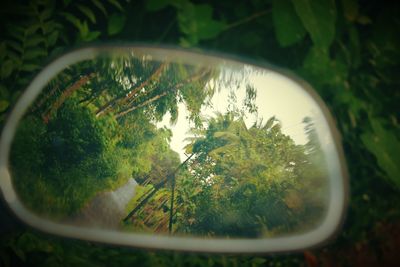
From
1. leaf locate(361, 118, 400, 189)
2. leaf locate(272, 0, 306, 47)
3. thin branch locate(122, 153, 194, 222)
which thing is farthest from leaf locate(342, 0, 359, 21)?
thin branch locate(122, 153, 194, 222)

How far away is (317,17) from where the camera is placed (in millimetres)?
1012

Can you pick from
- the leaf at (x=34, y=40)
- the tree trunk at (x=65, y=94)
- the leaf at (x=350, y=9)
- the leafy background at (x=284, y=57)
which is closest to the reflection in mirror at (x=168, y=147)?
the tree trunk at (x=65, y=94)

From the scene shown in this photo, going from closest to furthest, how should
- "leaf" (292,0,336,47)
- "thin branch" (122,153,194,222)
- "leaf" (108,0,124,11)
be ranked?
"thin branch" (122,153,194,222) < "leaf" (292,0,336,47) < "leaf" (108,0,124,11)

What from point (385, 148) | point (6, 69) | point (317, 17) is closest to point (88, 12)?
point (6, 69)

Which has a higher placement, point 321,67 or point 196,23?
point 196,23

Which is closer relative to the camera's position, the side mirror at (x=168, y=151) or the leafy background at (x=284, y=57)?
the side mirror at (x=168, y=151)

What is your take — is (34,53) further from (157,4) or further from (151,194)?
(151,194)

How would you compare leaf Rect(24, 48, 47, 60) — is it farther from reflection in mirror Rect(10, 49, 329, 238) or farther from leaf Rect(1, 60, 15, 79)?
reflection in mirror Rect(10, 49, 329, 238)

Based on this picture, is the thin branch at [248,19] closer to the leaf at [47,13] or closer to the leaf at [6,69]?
the leaf at [47,13]

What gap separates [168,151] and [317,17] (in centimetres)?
72

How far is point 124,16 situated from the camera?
1.11 metres

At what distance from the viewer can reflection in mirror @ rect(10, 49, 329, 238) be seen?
Answer: 2.81 ft

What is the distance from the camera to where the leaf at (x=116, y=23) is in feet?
3.58

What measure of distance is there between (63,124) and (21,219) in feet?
1.08
